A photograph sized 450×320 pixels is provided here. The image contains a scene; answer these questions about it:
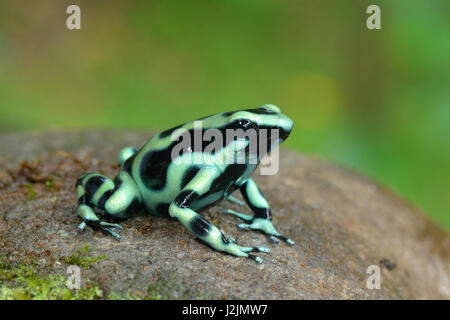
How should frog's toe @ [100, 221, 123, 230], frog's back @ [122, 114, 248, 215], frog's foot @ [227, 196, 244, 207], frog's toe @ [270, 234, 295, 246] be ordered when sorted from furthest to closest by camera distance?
1. frog's foot @ [227, 196, 244, 207]
2. frog's toe @ [270, 234, 295, 246]
3. frog's toe @ [100, 221, 123, 230]
4. frog's back @ [122, 114, 248, 215]

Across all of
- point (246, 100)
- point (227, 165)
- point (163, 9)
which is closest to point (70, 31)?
point (163, 9)

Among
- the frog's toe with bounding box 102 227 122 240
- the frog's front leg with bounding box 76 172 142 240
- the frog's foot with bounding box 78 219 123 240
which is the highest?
the frog's front leg with bounding box 76 172 142 240

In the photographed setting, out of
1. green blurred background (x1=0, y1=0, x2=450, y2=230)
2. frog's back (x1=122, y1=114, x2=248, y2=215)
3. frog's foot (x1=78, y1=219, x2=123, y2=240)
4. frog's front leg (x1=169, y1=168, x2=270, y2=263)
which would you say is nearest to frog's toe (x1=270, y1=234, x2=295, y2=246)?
frog's front leg (x1=169, y1=168, x2=270, y2=263)

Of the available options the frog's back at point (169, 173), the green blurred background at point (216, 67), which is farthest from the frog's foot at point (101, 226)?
the green blurred background at point (216, 67)

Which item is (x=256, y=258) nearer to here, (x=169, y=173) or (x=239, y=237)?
(x=239, y=237)

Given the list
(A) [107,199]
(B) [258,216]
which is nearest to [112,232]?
(A) [107,199]

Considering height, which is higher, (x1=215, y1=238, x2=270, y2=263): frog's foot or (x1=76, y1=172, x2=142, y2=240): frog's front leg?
(x1=76, y1=172, x2=142, y2=240): frog's front leg

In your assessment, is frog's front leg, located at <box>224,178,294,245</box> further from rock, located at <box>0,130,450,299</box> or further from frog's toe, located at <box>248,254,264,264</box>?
frog's toe, located at <box>248,254,264,264</box>
